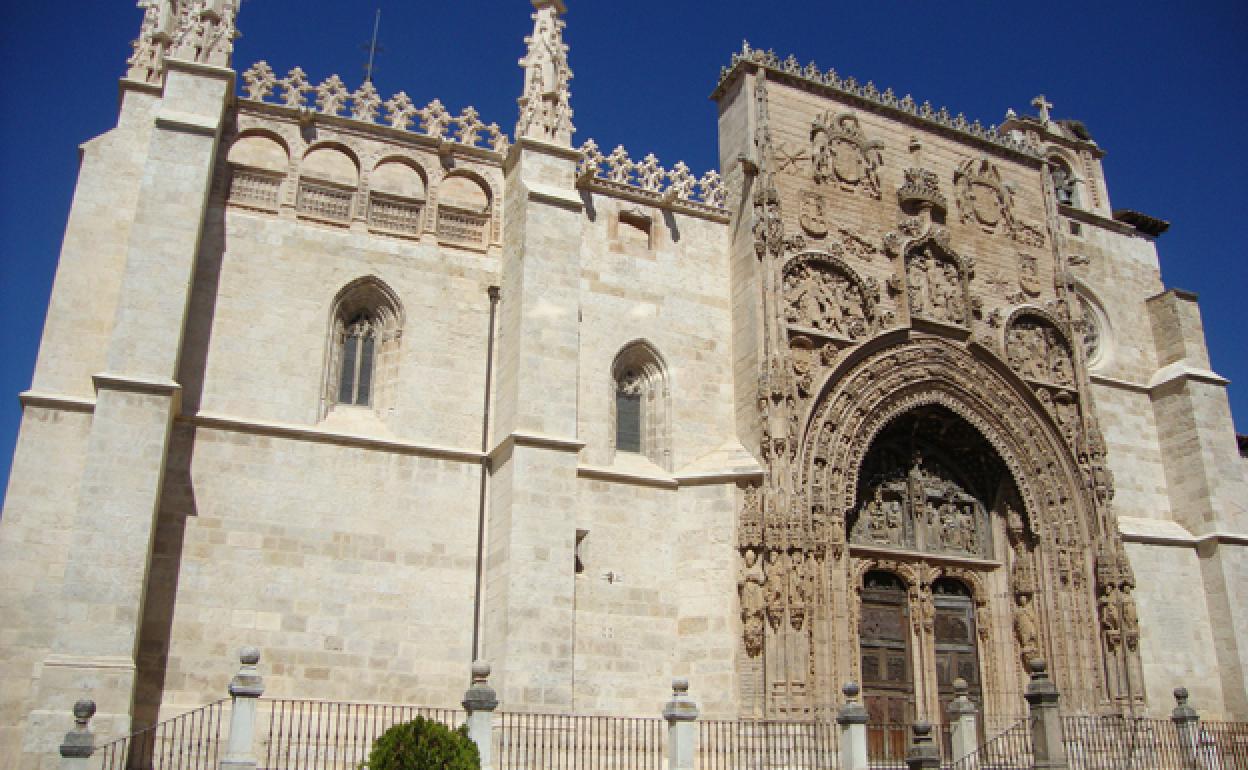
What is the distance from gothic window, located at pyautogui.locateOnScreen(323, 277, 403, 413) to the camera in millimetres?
15477

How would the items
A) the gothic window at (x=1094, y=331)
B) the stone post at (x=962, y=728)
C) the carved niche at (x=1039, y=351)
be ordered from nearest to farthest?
the stone post at (x=962, y=728) < the carved niche at (x=1039, y=351) < the gothic window at (x=1094, y=331)

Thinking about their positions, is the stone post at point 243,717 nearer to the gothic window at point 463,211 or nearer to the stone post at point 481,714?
the stone post at point 481,714

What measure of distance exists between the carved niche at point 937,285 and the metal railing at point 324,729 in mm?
9973

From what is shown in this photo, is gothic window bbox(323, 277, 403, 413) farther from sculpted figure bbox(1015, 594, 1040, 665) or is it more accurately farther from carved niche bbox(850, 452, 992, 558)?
sculpted figure bbox(1015, 594, 1040, 665)

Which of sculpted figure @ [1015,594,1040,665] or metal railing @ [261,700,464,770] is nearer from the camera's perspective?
metal railing @ [261,700,464,770]

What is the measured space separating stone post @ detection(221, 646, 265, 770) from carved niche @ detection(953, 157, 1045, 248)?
557 inches

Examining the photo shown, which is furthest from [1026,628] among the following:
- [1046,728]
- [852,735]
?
[852,735]

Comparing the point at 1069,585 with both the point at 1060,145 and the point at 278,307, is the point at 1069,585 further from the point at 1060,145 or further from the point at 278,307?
the point at 278,307

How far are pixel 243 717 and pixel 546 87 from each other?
396 inches

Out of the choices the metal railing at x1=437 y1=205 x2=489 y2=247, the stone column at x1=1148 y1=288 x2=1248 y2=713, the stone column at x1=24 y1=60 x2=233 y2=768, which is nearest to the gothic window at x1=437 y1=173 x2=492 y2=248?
the metal railing at x1=437 y1=205 x2=489 y2=247

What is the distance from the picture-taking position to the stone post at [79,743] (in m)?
10.6

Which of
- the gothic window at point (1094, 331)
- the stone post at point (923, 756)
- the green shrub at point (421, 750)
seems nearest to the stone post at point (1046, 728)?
the stone post at point (923, 756)

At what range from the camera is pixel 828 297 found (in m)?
17.7

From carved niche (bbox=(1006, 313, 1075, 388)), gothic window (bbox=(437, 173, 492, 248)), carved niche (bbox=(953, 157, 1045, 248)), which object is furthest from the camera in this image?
carved niche (bbox=(953, 157, 1045, 248))
